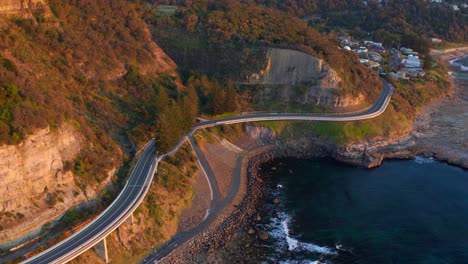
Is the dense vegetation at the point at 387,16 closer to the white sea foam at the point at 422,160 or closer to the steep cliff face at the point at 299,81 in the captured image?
the steep cliff face at the point at 299,81

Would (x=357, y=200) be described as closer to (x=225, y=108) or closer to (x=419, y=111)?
(x=225, y=108)

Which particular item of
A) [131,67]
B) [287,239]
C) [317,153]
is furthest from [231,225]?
[131,67]

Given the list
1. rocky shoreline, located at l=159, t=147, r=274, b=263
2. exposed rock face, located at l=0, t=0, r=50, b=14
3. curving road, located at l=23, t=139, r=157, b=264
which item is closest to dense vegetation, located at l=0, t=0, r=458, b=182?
exposed rock face, located at l=0, t=0, r=50, b=14

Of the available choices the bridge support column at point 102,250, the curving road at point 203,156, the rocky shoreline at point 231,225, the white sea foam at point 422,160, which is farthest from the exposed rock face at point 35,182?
the white sea foam at point 422,160

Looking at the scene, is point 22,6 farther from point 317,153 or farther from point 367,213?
point 367,213

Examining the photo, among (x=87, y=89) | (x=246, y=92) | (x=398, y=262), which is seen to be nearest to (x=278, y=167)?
(x=246, y=92)

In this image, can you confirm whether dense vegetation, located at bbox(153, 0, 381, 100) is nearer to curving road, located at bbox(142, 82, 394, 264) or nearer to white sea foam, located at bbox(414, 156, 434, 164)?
curving road, located at bbox(142, 82, 394, 264)

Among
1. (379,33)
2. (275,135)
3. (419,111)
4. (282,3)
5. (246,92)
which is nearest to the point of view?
(275,135)
